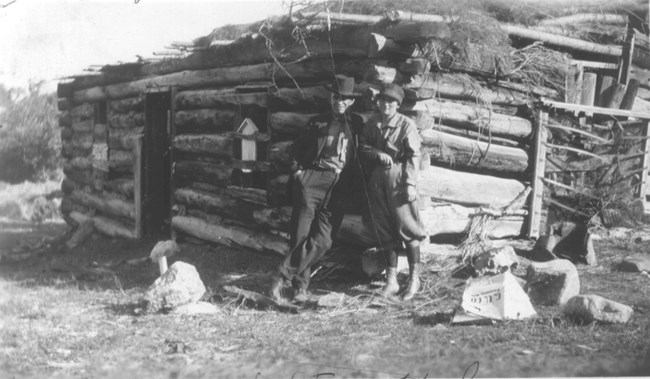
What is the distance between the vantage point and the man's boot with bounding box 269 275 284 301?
23.1ft

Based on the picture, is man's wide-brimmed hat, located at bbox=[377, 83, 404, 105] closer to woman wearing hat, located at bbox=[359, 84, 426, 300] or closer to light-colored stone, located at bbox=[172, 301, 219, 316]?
woman wearing hat, located at bbox=[359, 84, 426, 300]

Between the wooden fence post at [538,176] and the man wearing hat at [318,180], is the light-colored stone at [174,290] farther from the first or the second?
the wooden fence post at [538,176]

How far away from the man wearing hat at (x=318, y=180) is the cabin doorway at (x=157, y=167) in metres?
5.05

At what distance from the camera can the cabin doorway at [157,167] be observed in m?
11.8

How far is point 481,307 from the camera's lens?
6.12 meters

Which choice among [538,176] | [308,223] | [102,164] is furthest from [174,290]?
[102,164]

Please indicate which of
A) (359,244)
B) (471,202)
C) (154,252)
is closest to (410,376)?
(359,244)

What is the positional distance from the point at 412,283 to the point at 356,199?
1.13m

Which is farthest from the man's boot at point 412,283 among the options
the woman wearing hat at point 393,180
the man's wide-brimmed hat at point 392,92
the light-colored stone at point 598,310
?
the man's wide-brimmed hat at point 392,92

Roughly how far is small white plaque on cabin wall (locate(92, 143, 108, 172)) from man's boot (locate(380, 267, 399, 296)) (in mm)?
7756

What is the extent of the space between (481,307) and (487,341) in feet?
1.90

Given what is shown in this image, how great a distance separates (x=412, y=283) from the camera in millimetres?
6996

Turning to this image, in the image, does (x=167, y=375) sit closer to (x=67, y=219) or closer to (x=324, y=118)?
(x=324, y=118)

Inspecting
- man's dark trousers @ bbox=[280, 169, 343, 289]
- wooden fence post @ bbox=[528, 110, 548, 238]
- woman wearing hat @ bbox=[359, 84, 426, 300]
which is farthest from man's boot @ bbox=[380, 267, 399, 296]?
wooden fence post @ bbox=[528, 110, 548, 238]
